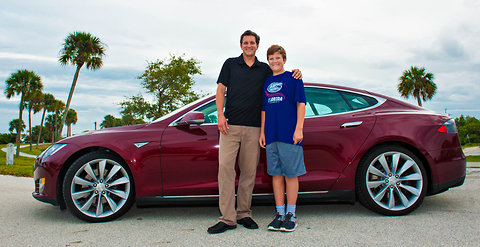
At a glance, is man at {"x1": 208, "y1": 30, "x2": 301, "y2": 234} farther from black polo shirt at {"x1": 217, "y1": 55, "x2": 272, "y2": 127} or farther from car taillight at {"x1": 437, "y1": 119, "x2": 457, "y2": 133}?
car taillight at {"x1": 437, "y1": 119, "x2": 457, "y2": 133}

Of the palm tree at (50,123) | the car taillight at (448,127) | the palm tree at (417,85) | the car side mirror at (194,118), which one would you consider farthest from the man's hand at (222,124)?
the palm tree at (50,123)

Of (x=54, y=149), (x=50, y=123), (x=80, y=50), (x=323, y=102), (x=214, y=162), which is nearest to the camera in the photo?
(x=214, y=162)

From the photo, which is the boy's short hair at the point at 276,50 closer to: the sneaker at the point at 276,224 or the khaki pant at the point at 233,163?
the khaki pant at the point at 233,163

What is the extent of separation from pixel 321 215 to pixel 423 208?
4.12ft

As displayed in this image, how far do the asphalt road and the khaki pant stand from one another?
25cm

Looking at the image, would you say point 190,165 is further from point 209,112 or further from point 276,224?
point 276,224

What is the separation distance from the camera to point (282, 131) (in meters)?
3.39

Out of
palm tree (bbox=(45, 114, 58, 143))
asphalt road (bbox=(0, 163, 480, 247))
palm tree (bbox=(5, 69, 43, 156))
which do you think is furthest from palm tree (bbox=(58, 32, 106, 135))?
palm tree (bbox=(45, 114, 58, 143))

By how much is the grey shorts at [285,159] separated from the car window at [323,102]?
2.08 ft

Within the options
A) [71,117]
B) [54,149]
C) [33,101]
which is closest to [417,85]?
[54,149]

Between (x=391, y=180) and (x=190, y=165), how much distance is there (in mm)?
2069

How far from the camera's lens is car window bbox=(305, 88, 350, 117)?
12.9 feet

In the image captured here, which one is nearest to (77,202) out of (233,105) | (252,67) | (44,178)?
(44,178)

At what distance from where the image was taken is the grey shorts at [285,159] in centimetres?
339
